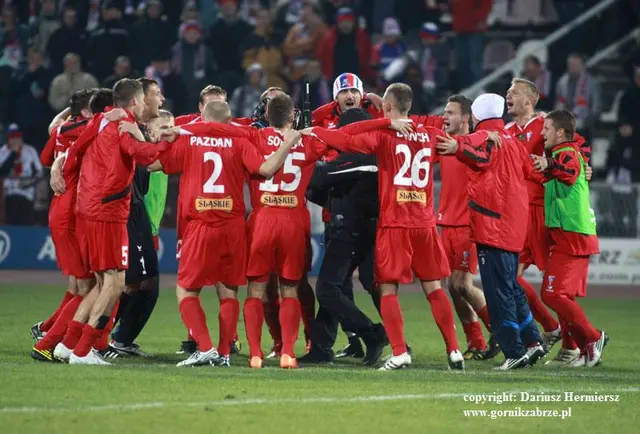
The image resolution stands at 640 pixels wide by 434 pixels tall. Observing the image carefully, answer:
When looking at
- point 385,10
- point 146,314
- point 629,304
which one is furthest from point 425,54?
point 146,314

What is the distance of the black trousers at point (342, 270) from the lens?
11.7 meters

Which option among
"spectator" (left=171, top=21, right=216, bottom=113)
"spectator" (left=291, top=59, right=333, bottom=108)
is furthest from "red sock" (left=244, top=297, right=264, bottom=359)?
"spectator" (left=171, top=21, right=216, bottom=113)

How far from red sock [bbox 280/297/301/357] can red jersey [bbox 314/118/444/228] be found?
105 cm

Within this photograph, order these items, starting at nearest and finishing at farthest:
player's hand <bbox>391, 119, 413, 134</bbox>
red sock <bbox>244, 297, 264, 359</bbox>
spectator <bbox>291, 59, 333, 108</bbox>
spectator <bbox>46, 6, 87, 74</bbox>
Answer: player's hand <bbox>391, 119, 413, 134</bbox> < red sock <bbox>244, 297, 264, 359</bbox> < spectator <bbox>291, 59, 333, 108</bbox> < spectator <bbox>46, 6, 87, 74</bbox>

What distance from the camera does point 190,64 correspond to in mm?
24328

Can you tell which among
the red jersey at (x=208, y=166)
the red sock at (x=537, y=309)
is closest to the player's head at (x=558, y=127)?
the red sock at (x=537, y=309)

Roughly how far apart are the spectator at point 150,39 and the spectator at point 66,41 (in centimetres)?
104

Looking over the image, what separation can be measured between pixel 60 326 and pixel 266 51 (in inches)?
523

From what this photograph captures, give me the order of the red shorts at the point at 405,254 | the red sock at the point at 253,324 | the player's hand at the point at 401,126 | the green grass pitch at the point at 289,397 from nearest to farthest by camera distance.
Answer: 1. the green grass pitch at the point at 289,397
2. the player's hand at the point at 401,126
3. the red shorts at the point at 405,254
4. the red sock at the point at 253,324

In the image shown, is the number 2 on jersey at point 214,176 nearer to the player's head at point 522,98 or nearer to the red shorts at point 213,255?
the red shorts at point 213,255

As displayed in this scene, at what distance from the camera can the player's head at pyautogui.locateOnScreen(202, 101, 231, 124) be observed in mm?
11242

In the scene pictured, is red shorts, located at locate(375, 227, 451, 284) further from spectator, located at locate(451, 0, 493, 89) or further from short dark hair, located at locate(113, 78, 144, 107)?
spectator, located at locate(451, 0, 493, 89)

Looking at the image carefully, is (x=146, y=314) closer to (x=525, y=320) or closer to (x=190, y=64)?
(x=525, y=320)

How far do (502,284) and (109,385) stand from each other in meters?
3.71
